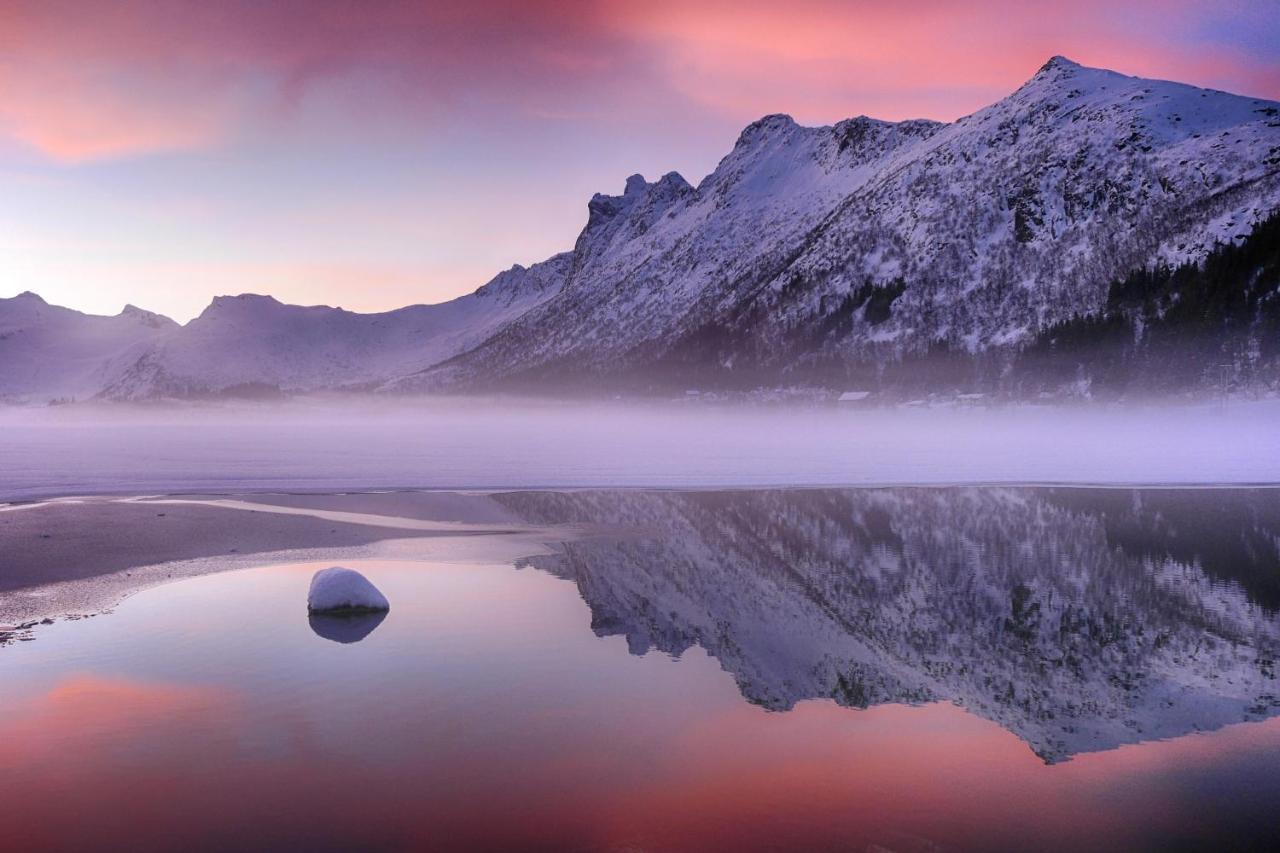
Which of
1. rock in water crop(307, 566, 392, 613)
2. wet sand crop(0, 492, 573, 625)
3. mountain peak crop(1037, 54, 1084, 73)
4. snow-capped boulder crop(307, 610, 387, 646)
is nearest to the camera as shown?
snow-capped boulder crop(307, 610, 387, 646)

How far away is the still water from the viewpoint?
32.0ft

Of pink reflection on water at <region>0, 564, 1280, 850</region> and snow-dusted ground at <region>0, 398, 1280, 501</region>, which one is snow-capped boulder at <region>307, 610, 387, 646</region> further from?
snow-dusted ground at <region>0, 398, 1280, 501</region>

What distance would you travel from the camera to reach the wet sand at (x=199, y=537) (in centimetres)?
2128

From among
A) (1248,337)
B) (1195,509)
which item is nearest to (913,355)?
(1248,337)

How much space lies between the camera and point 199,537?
1122 inches

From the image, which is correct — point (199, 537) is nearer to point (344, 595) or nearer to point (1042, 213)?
point (344, 595)

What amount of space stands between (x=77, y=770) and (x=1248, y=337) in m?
129

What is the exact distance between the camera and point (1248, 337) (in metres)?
114

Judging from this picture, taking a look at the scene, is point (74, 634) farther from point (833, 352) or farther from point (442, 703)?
point (833, 352)

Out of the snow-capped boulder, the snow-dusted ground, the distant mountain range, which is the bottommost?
the snow-capped boulder

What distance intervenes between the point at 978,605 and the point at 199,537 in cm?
2148

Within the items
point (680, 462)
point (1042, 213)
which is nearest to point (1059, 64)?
point (1042, 213)

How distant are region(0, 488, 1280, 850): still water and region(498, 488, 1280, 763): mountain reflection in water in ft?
0.32

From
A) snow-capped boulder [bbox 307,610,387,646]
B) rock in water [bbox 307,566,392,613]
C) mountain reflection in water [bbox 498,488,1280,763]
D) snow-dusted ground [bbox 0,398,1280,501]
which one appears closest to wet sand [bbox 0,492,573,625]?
mountain reflection in water [bbox 498,488,1280,763]
